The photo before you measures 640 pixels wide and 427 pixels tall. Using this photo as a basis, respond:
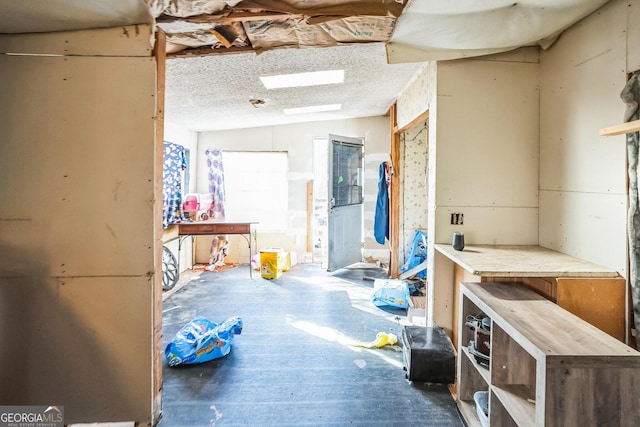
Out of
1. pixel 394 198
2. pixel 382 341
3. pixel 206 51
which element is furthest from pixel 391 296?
pixel 206 51

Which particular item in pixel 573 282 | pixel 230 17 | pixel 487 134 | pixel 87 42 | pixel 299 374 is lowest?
pixel 299 374

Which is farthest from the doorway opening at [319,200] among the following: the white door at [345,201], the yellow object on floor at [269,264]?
the yellow object on floor at [269,264]

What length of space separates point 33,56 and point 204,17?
0.90 meters

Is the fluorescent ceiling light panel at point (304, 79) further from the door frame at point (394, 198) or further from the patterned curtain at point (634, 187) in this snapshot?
the patterned curtain at point (634, 187)

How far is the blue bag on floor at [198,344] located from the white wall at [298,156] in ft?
9.46

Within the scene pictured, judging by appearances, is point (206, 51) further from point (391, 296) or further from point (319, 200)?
point (319, 200)

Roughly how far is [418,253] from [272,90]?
2.74m

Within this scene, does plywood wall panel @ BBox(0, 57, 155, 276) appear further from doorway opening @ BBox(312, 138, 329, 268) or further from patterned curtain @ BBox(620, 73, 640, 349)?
doorway opening @ BBox(312, 138, 329, 268)

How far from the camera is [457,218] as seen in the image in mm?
2494

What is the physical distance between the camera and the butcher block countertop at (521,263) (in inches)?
66.7

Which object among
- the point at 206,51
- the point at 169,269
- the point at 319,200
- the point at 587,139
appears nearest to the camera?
the point at 587,139

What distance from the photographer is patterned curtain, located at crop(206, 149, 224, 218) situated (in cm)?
532

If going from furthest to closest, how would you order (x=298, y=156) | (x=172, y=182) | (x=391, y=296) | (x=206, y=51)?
(x=298, y=156) < (x=172, y=182) < (x=391, y=296) < (x=206, y=51)

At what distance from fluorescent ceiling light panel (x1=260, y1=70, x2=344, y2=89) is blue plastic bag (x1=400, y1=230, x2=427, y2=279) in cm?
232
